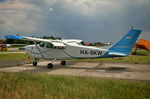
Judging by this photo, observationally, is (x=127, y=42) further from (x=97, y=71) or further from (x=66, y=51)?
(x=66, y=51)

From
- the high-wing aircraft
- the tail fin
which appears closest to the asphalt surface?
the high-wing aircraft

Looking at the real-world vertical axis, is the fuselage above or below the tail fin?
below

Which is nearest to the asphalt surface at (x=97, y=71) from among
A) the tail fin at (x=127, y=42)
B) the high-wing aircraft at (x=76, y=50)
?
the high-wing aircraft at (x=76, y=50)

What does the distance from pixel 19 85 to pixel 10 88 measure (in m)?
0.48

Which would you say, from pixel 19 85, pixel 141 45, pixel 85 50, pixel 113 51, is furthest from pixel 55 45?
pixel 141 45

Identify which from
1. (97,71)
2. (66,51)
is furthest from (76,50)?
(97,71)

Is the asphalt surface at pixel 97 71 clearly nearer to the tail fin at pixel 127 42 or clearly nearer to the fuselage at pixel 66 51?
the fuselage at pixel 66 51

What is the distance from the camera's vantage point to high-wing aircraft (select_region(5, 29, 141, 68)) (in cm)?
1438

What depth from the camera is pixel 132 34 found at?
1425 centimetres

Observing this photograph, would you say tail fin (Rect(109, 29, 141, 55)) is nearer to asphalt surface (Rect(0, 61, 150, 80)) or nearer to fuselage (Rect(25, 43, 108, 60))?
fuselage (Rect(25, 43, 108, 60))

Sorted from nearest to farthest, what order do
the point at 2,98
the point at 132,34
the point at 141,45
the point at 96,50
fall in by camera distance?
the point at 2,98 → the point at 132,34 → the point at 96,50 → the point at 141,45

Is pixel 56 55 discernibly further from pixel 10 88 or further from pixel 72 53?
pixel 10 88

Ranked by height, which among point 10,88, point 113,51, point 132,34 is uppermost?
point 132,34

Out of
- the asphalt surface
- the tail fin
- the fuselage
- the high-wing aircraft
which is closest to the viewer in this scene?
the asphalt surface
